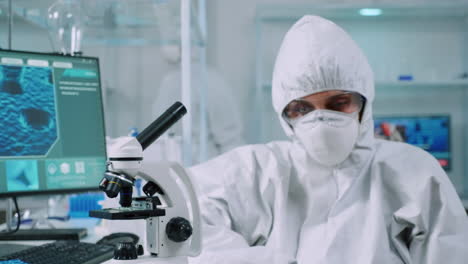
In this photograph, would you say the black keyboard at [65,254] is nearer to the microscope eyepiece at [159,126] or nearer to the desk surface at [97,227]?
the desk surface at [97,227]

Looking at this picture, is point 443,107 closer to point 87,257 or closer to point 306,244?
point 306,244

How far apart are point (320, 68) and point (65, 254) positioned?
2.14 feet

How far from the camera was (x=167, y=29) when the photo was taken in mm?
2025

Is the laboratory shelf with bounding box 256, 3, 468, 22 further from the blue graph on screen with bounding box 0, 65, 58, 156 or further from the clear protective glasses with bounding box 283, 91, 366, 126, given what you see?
the blue graph on screen with bounding box 0, 65, 58, 156

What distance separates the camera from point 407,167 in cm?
115

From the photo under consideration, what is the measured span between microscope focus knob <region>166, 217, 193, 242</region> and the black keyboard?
0.83 ft

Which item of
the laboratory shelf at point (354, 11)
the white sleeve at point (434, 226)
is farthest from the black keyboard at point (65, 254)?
the laboratory shelf at point (354, 11)

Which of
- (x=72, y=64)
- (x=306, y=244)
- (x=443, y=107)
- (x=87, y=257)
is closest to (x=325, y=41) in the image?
(x=306, y=244)

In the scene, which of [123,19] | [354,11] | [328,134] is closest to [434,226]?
[328,134]

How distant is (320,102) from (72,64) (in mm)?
582

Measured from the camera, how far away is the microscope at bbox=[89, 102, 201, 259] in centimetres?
67

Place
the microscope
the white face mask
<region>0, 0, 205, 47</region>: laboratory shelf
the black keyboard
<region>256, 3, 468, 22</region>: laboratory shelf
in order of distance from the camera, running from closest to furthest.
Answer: the microscope
the black keyboard
the white face mask
<region>0, 0, 205, 47</region>: laboratory shelf
<region>256, 3, 468, 22</region>: laboratory shelf

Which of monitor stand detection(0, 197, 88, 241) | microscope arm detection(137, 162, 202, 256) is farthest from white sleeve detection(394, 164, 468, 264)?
monitor stand detection(0, 197, 88, 241)

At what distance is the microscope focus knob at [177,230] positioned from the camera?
0.73 m
